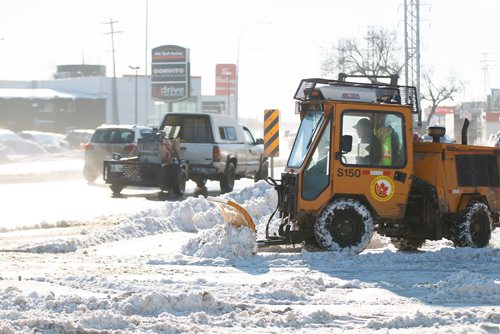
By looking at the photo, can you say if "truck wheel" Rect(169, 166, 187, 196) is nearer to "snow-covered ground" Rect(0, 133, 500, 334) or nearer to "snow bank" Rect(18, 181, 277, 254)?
"snow bank" Rect(18, 181, 277, 254)

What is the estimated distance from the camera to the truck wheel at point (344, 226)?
1350 centimetres

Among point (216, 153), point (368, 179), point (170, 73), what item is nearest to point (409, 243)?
point (368, 179)

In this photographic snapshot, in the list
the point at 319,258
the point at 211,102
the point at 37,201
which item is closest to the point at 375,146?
the point at 319,258

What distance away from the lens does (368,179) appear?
13742 millimetres

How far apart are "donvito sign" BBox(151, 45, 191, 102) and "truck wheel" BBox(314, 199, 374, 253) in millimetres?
54610

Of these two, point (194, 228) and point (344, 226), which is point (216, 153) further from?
point (344, 226)

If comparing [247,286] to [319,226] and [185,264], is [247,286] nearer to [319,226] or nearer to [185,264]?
[185,264]

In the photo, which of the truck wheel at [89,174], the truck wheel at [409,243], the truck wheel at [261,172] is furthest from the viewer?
the truck wheel at [89,174]

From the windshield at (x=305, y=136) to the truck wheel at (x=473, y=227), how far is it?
2.29m

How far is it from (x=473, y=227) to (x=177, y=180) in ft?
41.5

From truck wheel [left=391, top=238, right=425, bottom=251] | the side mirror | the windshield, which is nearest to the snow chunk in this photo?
the windshield

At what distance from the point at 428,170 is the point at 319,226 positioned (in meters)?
1.83

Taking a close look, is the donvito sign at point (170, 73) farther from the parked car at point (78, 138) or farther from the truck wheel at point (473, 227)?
the truck wheel at point (473, 227)

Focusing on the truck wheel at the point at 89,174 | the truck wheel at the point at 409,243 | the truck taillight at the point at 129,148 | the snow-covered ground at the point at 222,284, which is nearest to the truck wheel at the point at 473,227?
the snow-covered ground at the point at 222,284
